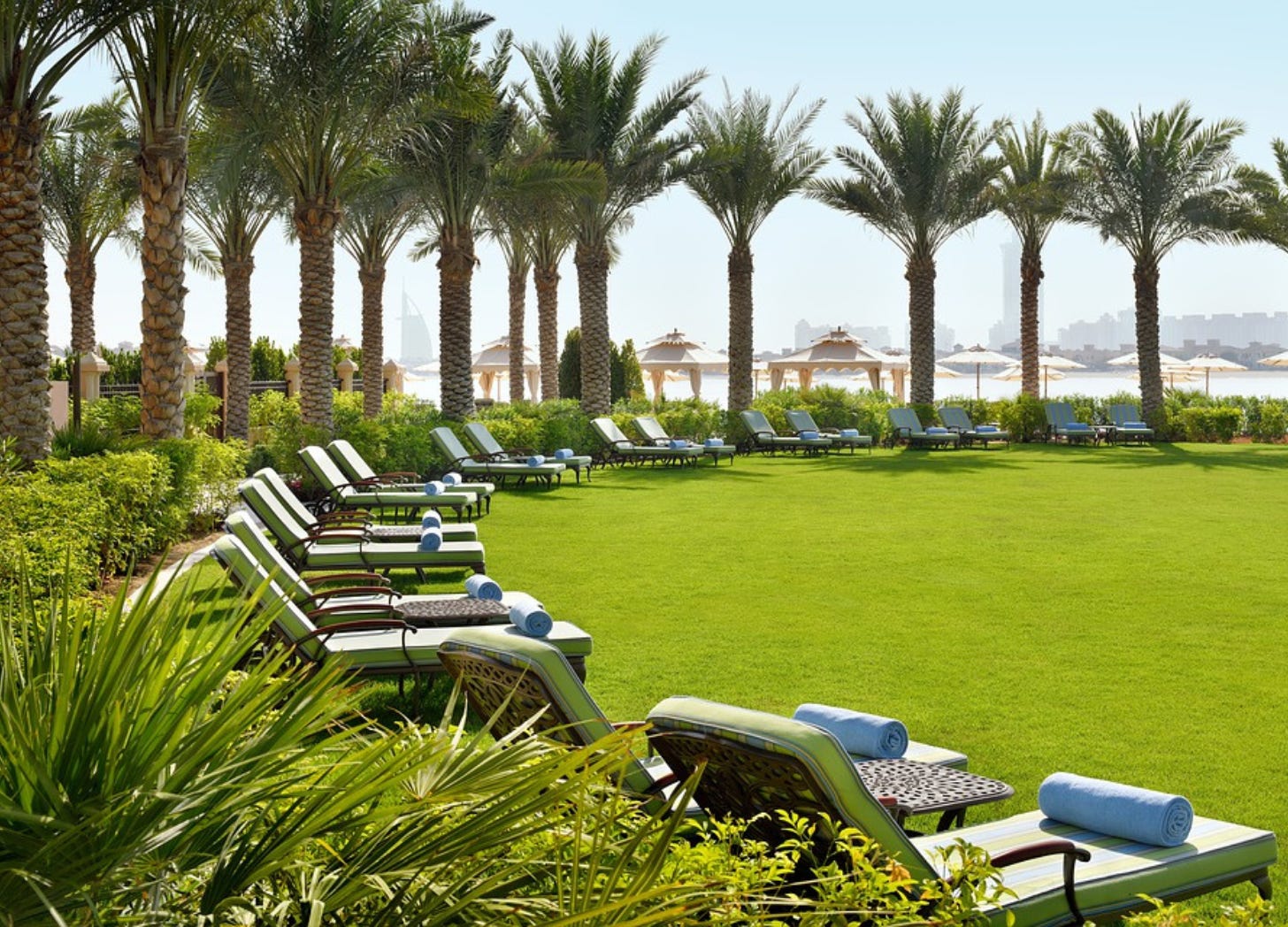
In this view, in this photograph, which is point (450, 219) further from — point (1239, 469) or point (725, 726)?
point (725, 726)

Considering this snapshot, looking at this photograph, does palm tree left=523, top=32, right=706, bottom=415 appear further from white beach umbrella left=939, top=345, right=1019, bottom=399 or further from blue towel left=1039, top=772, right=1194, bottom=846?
blue towel left=1039, top=772, right=1194, bottom=846

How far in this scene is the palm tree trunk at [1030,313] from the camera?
3822 centimetres

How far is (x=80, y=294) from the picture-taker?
112ft

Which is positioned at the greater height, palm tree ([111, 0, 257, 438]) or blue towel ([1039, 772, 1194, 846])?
palm tree ([111, 0, 257, 438])

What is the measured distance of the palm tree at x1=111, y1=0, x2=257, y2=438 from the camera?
14.7 metres

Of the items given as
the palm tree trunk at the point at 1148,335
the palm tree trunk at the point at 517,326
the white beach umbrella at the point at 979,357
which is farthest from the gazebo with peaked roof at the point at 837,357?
the palm tree trunk at the point at 517,326

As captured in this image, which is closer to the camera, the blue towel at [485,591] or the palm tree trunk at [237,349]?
the blue towel at [485,591]

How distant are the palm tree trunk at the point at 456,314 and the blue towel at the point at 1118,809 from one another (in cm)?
2161

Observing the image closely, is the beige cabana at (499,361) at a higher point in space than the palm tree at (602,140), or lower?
lower

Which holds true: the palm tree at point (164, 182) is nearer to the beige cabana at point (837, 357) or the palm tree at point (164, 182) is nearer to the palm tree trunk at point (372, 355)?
the palm tree trunk at point (372, 355)

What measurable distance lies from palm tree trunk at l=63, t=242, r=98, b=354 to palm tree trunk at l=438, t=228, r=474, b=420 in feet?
43.5

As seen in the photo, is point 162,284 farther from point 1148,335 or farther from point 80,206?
point 1148,335

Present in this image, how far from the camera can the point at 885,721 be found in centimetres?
515

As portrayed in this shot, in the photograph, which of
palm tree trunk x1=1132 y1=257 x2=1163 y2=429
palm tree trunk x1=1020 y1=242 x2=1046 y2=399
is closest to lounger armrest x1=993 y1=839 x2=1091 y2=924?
palm tree trunk x1=1132 y1=257 x2=1163 y2=429
